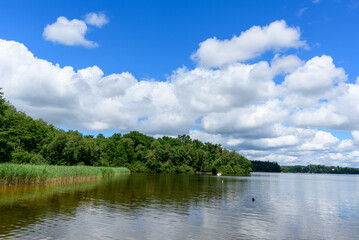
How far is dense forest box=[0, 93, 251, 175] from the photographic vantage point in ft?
252

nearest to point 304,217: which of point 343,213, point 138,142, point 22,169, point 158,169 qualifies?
point 343,213

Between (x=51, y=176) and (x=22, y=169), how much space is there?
7.77 metres

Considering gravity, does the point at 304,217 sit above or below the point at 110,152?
below

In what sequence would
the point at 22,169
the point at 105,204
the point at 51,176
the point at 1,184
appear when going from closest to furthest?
the point at 105,204, the point at 1,184, the point at 22,169, the point at 51,176

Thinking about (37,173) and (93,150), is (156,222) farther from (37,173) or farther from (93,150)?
(93,150)

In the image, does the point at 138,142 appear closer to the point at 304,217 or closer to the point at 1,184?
the point at 1,184

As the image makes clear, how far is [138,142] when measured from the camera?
185m

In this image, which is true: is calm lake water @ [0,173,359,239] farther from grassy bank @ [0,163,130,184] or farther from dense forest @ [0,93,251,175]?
dense forest @ [0,93,251,175]

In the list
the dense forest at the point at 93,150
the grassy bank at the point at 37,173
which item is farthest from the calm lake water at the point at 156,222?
the dense forest at the point at 93,150

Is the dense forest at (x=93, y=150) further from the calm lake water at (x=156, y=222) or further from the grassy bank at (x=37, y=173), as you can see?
the calm lake water at (x=156, y=222)

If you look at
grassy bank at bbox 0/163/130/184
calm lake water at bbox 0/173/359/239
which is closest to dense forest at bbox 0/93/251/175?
grassy bank at bbox 0/163/130/184

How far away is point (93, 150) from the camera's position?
10438 cm

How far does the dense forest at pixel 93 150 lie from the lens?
252ft

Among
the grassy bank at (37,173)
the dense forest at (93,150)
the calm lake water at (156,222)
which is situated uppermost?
the dense forest at (93,150)
